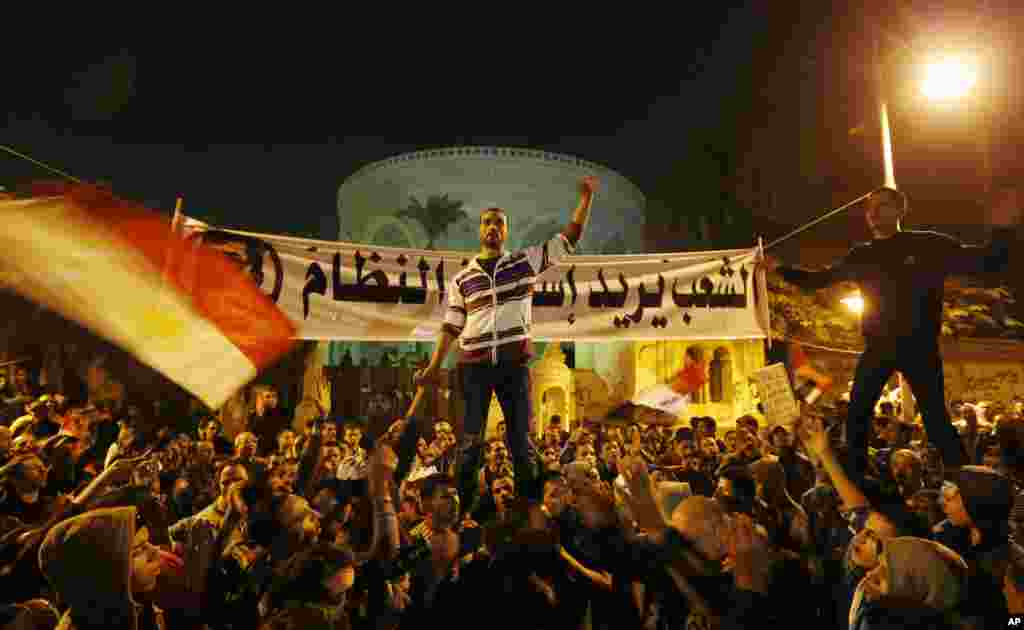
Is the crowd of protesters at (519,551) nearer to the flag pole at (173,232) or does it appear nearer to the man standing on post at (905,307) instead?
the man standing on post at (905,307)

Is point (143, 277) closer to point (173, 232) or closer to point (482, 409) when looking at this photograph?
point (173, 232)

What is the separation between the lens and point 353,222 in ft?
151

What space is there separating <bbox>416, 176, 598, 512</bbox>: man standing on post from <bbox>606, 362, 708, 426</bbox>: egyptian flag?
5.13 m

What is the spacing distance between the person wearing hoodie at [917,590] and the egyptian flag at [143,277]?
4.71m

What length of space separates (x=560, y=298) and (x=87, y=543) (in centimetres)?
576

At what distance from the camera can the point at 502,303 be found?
4484 millimetres

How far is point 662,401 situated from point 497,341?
18.0ft

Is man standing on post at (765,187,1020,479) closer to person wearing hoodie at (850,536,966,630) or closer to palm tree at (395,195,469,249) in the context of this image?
person wearing hoodie at (850,536,966,630)

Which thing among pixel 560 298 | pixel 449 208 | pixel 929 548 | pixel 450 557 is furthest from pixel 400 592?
pixel 449 208

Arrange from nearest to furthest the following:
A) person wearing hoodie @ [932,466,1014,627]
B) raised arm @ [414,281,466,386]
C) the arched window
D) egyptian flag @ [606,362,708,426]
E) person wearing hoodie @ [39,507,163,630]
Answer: person wearing hoodie @ [39,507,163,630], person wearing hoodie @ [932,466,1014,627], raised arm @ [414,281,466,386], egyptian flag @ [606,362,708,426], the arched window

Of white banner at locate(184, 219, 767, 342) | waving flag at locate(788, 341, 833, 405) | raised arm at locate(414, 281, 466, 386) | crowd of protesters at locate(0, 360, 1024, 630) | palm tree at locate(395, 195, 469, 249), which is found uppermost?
palm tree at locate(395, 195, 469, 249)

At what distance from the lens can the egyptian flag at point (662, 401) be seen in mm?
9266

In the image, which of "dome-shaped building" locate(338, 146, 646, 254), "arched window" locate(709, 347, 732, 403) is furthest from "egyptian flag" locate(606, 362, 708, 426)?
"dome-shaped building" locate(338, 146, 646, 254)

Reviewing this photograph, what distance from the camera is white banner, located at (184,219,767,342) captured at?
6.71 meters
